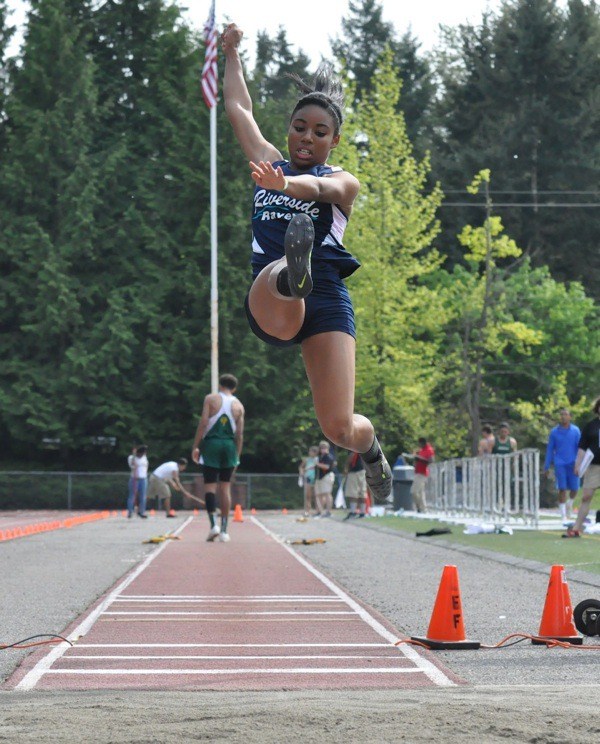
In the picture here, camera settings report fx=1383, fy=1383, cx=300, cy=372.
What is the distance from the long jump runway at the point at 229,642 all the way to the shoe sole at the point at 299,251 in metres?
1.83

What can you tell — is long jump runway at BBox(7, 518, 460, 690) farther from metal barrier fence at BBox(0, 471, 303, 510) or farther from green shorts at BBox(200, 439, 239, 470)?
metal barrier fence at BBox(0, 471, 303, 510)

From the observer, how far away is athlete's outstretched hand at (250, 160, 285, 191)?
19.4 ft

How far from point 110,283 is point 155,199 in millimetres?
3871

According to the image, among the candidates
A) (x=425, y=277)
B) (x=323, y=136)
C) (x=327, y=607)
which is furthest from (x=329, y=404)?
(x=425, y=277)

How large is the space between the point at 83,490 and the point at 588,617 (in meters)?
36.4

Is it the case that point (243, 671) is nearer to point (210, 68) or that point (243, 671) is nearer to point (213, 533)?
Answer: point (213, 533)

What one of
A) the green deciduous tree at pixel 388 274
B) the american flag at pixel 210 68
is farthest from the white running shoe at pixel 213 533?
the green deciduous tree at pixel 388 274

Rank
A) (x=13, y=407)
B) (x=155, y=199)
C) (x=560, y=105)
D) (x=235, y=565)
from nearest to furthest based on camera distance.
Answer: (x=235, y=565)
(x=13, y=407)
(x=155, y=199)
(x=560, y=105)

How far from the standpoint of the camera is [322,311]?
6.68 meters

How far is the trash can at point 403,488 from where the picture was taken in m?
35.5

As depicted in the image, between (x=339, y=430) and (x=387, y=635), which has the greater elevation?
(x=339, y=430)

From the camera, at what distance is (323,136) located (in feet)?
22.1

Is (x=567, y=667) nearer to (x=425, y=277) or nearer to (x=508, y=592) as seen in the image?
(x=508, y=592)

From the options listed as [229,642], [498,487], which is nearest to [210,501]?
[498,487]
